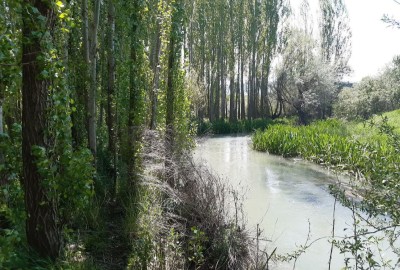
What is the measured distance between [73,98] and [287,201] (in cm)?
596

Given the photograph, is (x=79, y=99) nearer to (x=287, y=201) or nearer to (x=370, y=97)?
(x=287, y=201)

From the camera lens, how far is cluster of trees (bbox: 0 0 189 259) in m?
3.24

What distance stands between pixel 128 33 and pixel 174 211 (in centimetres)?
368

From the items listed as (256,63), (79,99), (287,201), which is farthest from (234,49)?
(79,99)

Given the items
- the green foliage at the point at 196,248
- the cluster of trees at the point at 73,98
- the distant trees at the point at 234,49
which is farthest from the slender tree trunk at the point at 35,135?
the distant trees at the point at 234,49

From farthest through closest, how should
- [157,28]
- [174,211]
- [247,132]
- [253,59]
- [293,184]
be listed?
[253,59] < [247,132] < [293,184] < [157,28] < [174,211]

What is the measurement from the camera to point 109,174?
7945 millimetres

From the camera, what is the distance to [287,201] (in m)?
9.53

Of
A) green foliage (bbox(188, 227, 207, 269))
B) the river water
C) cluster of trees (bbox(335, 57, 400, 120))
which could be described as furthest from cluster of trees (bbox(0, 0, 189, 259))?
cluster of trees (bbox(335, 57, 400, 120))

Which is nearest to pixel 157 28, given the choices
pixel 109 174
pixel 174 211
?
pixel 109 174

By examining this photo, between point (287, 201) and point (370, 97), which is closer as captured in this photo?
point (287, 201)

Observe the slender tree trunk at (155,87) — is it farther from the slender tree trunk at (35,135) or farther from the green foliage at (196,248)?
the slender tree trunk at (35,135)

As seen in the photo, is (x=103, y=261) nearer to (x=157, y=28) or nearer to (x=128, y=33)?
(x=128, y=33)

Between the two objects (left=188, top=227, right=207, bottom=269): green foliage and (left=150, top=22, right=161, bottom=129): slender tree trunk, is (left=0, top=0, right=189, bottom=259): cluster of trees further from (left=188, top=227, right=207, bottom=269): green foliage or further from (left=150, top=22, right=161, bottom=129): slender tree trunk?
(left=188, top=227, right=207, bottom=269): green foliage
